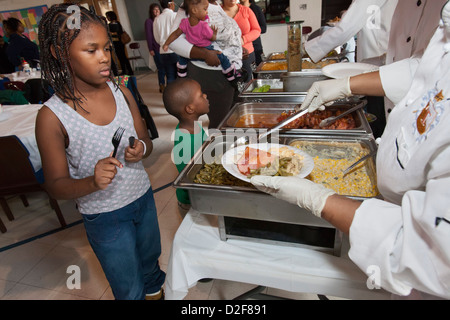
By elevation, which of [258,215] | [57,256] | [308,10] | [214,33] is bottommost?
[57,256]

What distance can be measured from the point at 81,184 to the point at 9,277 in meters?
1.38

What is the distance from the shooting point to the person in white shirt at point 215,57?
2.07m

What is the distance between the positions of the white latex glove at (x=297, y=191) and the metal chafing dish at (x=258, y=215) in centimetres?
5

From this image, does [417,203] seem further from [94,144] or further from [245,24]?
[245,24]

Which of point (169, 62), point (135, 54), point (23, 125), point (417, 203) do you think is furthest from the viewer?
point (135, 54)

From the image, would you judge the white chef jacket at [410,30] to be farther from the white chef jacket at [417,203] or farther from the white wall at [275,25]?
the white wall at [275,25]

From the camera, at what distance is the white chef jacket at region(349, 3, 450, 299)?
1.59 feet

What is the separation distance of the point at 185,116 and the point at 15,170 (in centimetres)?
138

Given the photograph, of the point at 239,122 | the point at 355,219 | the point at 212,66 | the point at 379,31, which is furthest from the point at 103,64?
the point at 379,31

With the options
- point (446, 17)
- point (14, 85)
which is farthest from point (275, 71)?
point (14, 85)

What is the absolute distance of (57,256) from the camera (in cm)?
180

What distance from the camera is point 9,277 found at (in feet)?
5.53

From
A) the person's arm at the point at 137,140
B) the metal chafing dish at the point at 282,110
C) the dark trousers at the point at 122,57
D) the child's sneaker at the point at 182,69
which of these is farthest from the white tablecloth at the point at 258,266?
the dark trousers at the point at 122,57

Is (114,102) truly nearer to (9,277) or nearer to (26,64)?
(9,277)
